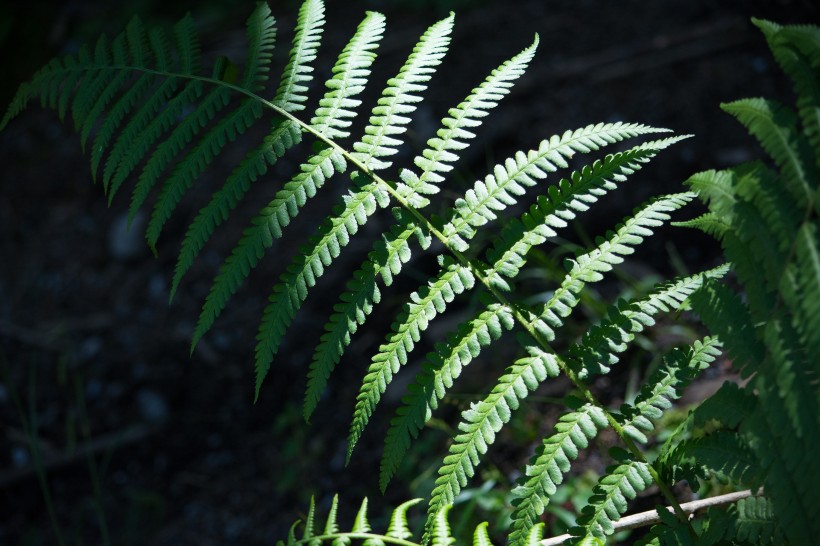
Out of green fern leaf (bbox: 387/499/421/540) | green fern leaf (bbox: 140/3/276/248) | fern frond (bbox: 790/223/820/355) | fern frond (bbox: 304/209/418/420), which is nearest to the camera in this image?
fern frond (bbox: 790/223/820/355)

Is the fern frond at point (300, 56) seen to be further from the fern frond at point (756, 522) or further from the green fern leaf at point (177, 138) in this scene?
the fern frond at point (756, 522)

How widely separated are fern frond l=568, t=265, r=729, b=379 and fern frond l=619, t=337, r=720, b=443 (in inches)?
3.3

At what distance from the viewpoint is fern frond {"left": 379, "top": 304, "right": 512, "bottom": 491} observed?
4.67ft

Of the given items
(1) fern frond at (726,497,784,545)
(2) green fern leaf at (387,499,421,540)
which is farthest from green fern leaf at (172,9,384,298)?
(1) fern frond at (726,497,784,545)

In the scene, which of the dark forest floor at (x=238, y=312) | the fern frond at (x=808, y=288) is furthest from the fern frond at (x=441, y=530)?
the dark forest floor at (x=238, y=312)

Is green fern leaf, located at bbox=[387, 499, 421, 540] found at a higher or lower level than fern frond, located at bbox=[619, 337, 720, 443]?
lower

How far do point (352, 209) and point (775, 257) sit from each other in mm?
767

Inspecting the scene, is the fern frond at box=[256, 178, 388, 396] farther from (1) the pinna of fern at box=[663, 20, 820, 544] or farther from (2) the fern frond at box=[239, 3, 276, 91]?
(1) the pinna of fern at box=[663, 20, 820, 544]

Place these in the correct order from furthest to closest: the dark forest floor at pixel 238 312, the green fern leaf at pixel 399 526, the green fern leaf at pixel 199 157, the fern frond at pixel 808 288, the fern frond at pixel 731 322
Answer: the dark forest floor at pixel 238 312
the green fern leaf at pixel 199 157
the green fern leaf at pixel 399 526
the fern frond at pixel 731 322
the fern frond at pixel 808 288

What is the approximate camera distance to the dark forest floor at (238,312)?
9.22 ft

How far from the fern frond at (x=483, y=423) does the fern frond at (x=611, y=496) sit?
0.09m

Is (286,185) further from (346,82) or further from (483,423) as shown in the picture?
(483,423)

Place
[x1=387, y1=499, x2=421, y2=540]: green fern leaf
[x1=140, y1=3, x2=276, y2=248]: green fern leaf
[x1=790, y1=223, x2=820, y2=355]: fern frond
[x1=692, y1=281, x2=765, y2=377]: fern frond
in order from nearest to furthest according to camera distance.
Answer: [x1=790, y1=223, x2=820, y2=355]: fern frond
[x1=692, y1=281, x2=765, y2=377]: fern frond
[x1=387, y1=499, x2=421, y2=540]: green fern leaf
[x1=140, y1=3, x2=276, y2=248]: green fern leaf

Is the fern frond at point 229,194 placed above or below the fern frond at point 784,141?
below
